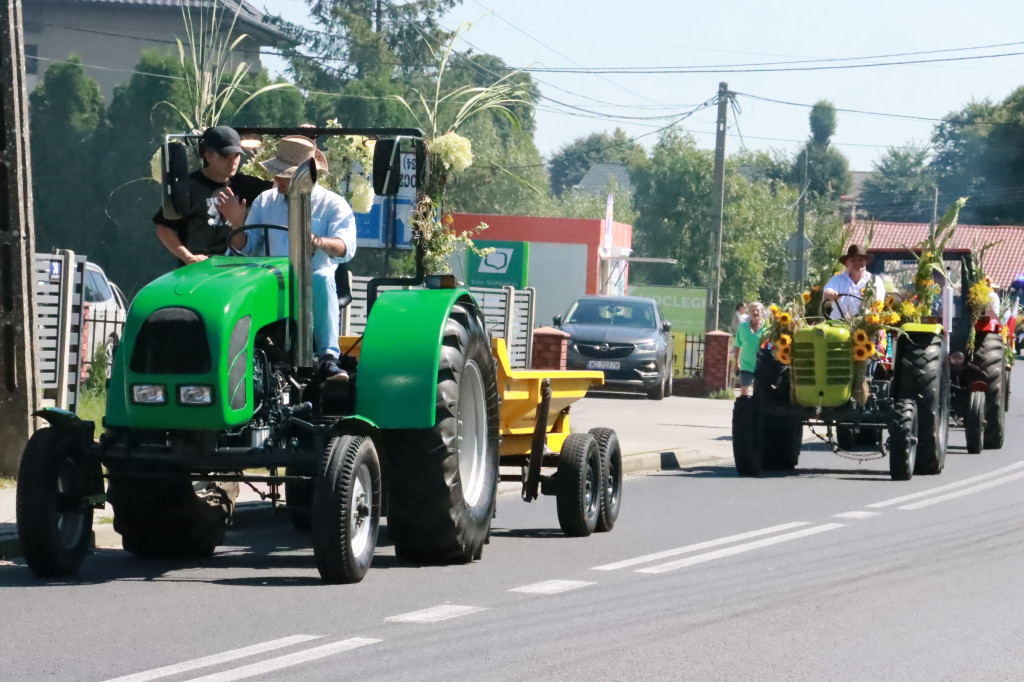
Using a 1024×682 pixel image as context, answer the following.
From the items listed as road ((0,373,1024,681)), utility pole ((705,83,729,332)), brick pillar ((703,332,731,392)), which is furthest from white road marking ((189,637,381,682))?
utility pole ((705,83,729,332))

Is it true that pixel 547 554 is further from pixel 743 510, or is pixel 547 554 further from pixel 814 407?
pixel 814 407

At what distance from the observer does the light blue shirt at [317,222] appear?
8.62 m

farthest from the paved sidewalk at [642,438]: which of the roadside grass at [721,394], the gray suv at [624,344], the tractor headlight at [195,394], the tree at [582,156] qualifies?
the tree at [582,156]

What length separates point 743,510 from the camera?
1247cm

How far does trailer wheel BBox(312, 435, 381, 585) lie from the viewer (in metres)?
7.69

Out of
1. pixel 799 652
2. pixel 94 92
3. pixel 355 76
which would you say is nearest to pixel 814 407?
pixel 799 652

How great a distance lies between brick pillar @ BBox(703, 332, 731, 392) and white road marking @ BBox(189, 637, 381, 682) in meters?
23.1

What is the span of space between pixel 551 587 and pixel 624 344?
62.0ft

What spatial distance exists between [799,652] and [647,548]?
3.20 metres

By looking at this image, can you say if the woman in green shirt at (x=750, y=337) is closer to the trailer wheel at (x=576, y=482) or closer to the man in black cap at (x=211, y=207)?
the trailer wheel at (x=576, y=482)

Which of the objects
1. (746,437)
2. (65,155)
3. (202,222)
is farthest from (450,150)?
(65,155)

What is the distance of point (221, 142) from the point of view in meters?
8.93

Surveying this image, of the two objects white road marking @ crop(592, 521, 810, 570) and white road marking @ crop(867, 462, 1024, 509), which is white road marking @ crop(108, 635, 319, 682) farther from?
white road marking @ crop(867, 462, 1024, 509)

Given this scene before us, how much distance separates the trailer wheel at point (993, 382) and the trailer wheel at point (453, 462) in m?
11.2
